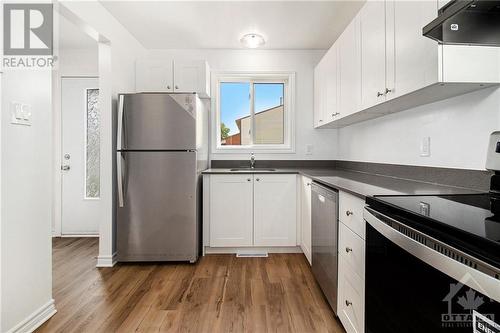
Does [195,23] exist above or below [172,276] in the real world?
above

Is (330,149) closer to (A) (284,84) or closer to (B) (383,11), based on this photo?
(A) (284,84)

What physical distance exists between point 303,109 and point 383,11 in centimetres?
201

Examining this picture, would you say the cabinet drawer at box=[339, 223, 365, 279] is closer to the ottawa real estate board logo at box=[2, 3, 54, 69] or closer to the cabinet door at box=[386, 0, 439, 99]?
the cabinet door at box=[386, 0, 439, 99]

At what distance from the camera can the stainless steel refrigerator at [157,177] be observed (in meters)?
2.78

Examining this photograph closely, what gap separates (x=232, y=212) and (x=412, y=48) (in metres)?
2.23

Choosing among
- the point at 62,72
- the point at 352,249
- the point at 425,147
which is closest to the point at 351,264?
the point at 352,249

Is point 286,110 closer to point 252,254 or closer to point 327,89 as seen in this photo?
point 327,89

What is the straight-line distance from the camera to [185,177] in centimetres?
281

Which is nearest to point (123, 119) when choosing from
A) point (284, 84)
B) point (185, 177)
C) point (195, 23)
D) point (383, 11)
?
point (185, 177)

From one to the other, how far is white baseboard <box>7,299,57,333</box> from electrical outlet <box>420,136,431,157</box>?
269cm

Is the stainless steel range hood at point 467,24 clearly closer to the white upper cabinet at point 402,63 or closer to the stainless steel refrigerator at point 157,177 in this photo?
the white upper cabinet at point 402,63

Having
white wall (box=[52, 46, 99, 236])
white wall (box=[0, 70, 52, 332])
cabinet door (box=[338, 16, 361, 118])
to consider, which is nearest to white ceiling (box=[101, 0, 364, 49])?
cabinet door (box=[338, 16, 361, 118])

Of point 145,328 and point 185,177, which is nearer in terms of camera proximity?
point 145,328

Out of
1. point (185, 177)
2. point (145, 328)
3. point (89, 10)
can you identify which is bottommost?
point (145, 328)
